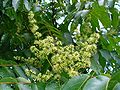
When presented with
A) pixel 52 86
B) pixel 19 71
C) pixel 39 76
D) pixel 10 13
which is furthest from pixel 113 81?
pixel 10 13

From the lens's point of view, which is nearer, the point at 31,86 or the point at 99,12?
the point at 31,86

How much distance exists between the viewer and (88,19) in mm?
1671

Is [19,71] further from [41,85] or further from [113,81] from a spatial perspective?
[113,81]

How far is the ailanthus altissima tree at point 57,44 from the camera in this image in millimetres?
1349

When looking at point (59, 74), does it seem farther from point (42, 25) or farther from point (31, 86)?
point (42, 25)

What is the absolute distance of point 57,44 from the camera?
Answer: 146 cm

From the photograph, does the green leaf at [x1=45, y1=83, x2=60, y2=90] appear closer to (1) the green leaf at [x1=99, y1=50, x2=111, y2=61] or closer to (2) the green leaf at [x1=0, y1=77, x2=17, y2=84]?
(2) the green leaf at [x1=0, y1=77, x2=17, y2=84]

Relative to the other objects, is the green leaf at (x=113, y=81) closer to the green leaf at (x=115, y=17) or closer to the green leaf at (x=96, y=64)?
the green leaf at (x=96, y=64)

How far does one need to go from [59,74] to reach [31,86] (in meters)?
0.17

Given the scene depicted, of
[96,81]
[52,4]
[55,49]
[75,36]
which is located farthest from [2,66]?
[52,4]

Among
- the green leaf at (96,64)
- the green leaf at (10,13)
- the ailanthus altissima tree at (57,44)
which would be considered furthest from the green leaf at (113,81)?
the green leaf at (10,13)

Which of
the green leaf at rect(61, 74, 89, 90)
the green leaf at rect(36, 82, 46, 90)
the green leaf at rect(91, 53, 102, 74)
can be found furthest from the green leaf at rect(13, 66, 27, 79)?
the green leaf at rect(61, 74, 89, 90)

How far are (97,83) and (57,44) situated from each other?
17.7 inches

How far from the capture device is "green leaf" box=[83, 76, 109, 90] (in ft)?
3.33
